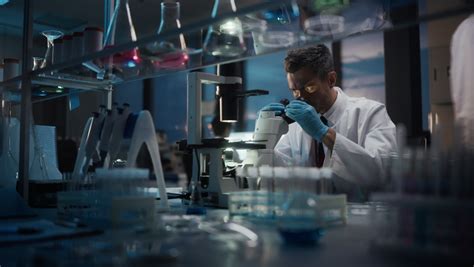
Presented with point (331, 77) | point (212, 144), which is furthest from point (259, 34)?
point (331, 77)

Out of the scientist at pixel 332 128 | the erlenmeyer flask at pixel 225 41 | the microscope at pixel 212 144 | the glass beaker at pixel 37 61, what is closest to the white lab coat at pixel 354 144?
the scientist at pixel 332 128

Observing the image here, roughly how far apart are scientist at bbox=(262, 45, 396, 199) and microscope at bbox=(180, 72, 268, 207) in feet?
1.03

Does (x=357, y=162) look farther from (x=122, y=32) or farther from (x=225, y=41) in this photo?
(x=122, y=32)

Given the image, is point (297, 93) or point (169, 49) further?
point (297, 93)

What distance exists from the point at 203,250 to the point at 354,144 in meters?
1.28

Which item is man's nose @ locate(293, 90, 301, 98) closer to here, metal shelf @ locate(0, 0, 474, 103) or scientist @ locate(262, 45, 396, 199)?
scientist @ locate(262, 45, 396, 199)

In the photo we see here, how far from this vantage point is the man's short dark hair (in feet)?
7.07

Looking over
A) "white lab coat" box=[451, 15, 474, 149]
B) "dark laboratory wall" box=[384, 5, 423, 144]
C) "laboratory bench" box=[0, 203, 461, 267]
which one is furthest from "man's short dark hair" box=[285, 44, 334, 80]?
"laboratory bench" box=[0, 203, 461, 267]

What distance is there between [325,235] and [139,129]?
62 cm

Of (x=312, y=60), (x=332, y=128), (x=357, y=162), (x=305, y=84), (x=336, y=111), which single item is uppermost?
(x=312, y=60)

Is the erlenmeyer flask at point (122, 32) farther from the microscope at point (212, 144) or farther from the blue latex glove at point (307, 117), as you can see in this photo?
the blue latex glove at point (307, 117)

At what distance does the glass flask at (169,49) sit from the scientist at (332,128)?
0.70 meters

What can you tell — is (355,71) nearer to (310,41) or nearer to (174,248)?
(310,41)

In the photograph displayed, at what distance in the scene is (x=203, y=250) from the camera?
2.49ft
